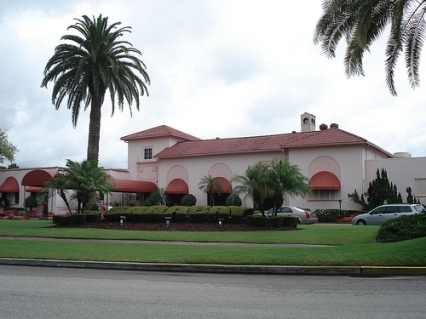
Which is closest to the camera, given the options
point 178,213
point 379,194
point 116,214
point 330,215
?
point 178,213

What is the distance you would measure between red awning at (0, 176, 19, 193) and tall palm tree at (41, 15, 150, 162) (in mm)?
20248

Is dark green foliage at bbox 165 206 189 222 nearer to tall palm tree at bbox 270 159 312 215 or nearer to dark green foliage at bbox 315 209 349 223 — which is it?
tall palm tree at bbox 270 159 312 215

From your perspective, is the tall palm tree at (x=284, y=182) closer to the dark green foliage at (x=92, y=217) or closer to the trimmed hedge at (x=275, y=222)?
the trimmed hedge at (x=275, y=222)

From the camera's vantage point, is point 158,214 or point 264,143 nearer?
point 158,214

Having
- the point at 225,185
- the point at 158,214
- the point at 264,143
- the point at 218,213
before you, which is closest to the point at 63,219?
the point at 158,214

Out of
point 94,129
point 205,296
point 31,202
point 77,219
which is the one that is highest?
point 94,129

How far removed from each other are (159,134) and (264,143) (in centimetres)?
1340

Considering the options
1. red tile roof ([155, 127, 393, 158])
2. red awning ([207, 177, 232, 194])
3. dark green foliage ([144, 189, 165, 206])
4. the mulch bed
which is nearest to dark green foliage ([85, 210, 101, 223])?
the mulch bed

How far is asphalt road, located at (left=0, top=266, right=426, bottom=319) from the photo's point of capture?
23.2 ft

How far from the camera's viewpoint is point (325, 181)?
130ft

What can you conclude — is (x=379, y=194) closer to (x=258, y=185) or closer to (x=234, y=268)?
(x=258, y=185)

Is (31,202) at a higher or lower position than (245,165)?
lower

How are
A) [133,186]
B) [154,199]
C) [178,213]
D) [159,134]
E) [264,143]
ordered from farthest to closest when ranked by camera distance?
[159,134]
[133,186]
[154,199]
[264,143]
[178,213]

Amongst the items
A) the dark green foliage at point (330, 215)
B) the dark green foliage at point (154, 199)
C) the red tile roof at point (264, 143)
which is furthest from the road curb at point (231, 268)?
the dark green foliage at point (154, 199)
